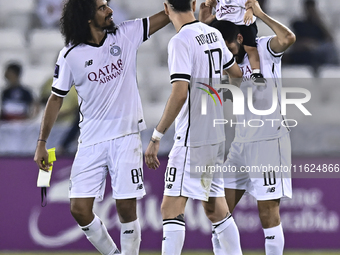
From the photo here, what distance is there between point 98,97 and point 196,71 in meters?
0.82

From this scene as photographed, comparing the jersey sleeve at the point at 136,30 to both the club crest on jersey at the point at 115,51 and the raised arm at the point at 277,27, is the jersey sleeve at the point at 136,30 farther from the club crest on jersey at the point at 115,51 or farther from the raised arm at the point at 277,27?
the raised arm at the point at 277,27

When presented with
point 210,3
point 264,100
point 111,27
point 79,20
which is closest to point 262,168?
point 264,100

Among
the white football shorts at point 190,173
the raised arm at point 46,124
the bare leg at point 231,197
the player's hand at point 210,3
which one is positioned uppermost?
the player's hand at point 210,3

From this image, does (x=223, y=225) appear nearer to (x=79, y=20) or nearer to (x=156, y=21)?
(x=156, y=21)

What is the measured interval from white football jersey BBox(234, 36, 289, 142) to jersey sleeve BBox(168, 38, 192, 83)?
2.93 feet

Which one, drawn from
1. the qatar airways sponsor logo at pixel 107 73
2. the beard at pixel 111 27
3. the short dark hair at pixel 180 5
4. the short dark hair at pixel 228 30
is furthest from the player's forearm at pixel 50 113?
the short dark hair at pixel 228 30

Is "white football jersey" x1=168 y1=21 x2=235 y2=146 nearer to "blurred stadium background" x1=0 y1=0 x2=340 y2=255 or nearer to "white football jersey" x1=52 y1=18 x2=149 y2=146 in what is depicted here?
"white football jersey" x1=52 y1=18 x2=149 y2=146

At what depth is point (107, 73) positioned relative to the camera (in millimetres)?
4047

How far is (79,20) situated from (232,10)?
46.6 inches

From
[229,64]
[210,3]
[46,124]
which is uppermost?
[210,3]

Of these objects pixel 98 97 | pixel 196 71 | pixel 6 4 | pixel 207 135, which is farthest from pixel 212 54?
pixel 6 4

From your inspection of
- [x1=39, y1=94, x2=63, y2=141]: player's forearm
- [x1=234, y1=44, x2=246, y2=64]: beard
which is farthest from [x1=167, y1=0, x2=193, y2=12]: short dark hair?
[x1=39, y1=94, x2=63, y2=141]: player's forearm

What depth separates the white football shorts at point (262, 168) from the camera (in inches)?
167

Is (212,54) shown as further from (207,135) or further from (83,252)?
(83,252)
